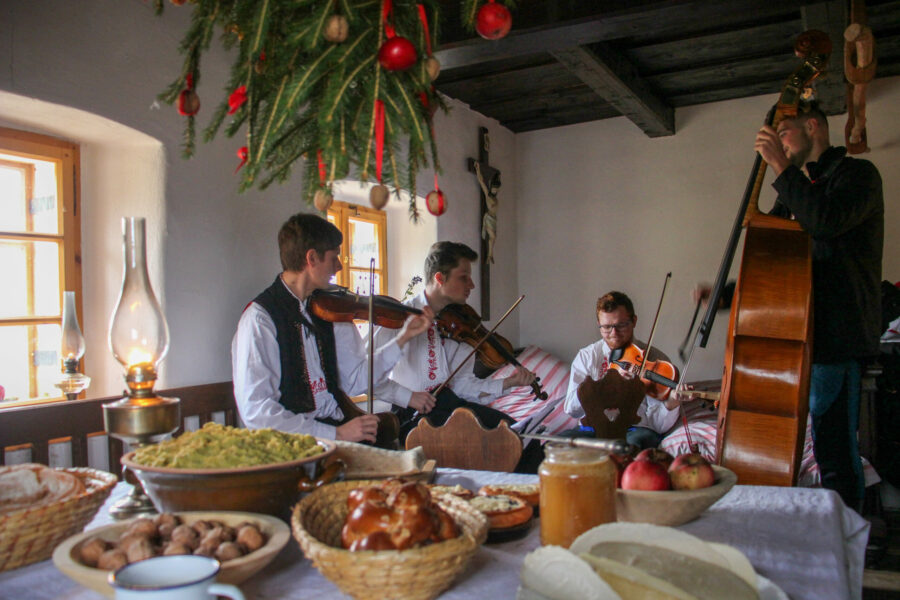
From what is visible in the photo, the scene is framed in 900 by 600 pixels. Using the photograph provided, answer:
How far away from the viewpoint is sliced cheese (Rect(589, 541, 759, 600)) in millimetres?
706

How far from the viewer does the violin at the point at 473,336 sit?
3055mm

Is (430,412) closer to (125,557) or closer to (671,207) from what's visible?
(125,557)

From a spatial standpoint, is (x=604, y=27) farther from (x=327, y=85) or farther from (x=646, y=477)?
(x=646, y=477)

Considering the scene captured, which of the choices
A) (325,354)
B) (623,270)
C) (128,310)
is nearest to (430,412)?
(325,354)

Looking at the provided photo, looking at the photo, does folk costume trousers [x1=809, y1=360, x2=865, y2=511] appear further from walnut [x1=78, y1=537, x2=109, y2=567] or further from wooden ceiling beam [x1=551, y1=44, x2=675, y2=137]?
walnut [x1=78, y1=537, x2=109, y2=567]

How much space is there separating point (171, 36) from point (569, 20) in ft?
4.54


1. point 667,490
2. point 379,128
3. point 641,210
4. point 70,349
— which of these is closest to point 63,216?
point 70,349

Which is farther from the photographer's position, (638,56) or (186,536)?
(638,56)

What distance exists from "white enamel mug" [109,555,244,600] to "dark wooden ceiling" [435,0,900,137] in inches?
89.8

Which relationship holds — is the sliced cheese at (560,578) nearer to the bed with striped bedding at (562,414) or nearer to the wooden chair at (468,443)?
the wooden chair at (468,443)

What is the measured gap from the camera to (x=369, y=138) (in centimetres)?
117

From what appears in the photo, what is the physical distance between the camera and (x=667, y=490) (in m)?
1.05

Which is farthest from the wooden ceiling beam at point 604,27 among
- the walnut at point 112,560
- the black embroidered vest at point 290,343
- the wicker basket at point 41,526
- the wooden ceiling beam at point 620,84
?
the walnut at point 112,560

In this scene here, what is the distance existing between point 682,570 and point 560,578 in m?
0.13
